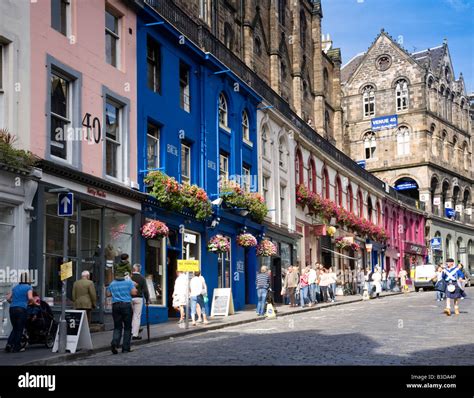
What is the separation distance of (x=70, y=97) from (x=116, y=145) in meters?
2.62

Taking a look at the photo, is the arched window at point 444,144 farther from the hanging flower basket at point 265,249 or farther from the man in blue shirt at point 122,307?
the man in blue shirt at point 122,307

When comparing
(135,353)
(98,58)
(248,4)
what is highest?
(248,4)

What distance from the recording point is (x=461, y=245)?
251 ft

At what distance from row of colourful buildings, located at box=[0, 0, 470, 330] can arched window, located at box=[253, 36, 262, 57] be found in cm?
126

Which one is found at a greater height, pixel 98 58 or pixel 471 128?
pixel 471 128

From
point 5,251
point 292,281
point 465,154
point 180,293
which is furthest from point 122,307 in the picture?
point 465,154

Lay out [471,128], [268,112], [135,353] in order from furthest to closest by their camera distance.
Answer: [471,128] → [268,112] → [135,353]

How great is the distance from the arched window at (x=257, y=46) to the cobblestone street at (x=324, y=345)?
21983mm

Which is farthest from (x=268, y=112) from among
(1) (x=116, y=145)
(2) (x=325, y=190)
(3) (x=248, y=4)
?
(1) (x=116, y=145)

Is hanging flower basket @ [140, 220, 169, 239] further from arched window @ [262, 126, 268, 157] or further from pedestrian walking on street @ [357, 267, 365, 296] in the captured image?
pedestrian walking on street @ [357, 267, 365, 296]

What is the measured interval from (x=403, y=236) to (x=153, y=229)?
45.6 metres

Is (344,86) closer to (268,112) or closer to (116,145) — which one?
(268,112)

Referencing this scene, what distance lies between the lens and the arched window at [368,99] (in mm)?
73500

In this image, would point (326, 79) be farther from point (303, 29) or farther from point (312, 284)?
point (312, 284)
